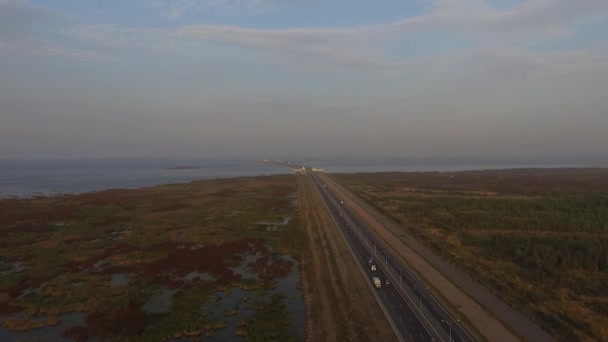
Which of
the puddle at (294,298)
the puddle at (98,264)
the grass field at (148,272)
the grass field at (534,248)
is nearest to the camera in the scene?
the puddle at (294,298)

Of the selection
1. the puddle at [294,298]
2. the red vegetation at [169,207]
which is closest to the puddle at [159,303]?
the puddle at [294,298]

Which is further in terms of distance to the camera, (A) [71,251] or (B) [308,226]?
(B) [308,226]

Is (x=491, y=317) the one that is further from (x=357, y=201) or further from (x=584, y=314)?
(x=357, y=201)

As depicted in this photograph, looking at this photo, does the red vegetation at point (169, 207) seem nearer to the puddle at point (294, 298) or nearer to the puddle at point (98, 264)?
the puddle at point (98, 264)

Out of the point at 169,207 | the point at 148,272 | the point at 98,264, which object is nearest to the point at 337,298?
the point at 148,272

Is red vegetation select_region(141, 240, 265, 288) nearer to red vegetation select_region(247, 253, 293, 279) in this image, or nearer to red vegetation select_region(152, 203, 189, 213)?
red vegetation select_region(247, 253, 293, 279)

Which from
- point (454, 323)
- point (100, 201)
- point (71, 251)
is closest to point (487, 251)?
point (454, 323)
